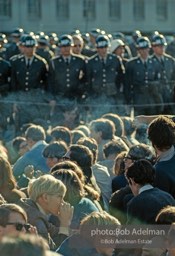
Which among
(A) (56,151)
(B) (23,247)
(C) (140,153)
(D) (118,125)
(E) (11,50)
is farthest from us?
(E) (11,50)

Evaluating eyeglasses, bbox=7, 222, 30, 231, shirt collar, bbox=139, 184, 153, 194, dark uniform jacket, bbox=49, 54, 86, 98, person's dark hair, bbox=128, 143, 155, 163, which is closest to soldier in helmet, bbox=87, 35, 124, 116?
dark uniform jacket, bbox=49, 54, 86, 98

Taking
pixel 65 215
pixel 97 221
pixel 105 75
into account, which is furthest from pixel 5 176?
pixel 105 75

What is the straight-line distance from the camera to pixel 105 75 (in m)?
20.6

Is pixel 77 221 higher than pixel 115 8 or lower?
higher

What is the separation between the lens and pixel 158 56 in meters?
21.3

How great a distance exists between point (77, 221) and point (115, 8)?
167 ft

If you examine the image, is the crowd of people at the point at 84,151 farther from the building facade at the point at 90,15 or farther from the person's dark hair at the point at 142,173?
the building facade at the point at 90,15

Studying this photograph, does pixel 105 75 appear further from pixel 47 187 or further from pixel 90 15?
pixel 90 15

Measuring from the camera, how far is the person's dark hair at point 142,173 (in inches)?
A: 328

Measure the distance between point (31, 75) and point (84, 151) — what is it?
10192 mm

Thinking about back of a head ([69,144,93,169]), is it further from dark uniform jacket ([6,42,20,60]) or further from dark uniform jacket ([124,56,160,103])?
dark uniform jacket ([6,42,20,60])

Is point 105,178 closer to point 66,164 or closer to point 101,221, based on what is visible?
point 66,164

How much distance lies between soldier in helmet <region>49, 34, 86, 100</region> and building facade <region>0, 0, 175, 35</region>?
3453 centimetres

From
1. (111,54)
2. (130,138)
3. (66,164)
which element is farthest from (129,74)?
(66,164)
